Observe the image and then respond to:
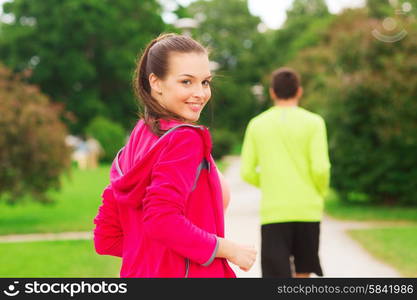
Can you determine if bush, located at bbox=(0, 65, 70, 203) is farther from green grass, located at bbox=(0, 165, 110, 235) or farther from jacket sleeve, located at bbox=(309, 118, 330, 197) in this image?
jacket sleeve, located at bbox=(309, 118, 330, 197)

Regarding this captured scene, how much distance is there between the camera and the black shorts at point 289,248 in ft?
16.4

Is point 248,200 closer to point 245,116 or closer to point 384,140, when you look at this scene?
point 384,140

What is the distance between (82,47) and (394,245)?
36.9 metres

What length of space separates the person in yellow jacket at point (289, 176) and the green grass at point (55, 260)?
2.91m

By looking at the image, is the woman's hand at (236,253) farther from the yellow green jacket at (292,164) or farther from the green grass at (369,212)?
the green grass at (369,212)

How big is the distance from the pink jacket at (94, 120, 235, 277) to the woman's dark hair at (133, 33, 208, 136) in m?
0.04

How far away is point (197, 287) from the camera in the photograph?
87.6 inches

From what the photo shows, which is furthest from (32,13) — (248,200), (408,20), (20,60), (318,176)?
(318,176)

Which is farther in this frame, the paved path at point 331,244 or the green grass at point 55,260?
the green grass at point 55,260

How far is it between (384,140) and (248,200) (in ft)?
14.3

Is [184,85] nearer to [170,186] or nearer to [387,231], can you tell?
[170,186]

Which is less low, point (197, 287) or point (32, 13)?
point (32, 13)

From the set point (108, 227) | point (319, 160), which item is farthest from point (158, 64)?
point (319, 160)

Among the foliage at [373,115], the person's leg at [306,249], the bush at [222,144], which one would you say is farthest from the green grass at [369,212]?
the bush at [222,144]
